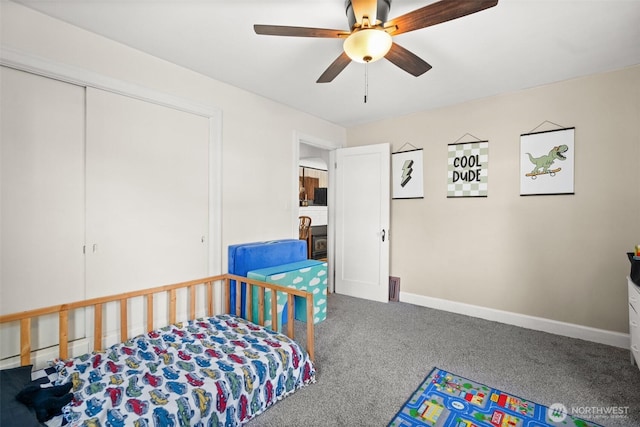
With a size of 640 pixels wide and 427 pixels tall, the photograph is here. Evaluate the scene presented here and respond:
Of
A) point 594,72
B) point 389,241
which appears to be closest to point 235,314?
point 389,241

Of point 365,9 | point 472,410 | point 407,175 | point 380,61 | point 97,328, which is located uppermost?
point 380,61

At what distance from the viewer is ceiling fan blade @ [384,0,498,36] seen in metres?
1.42

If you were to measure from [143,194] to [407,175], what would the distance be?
288 cm

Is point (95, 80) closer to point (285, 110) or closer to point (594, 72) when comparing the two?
point (285, 110)

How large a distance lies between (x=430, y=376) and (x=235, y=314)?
5.51 feet

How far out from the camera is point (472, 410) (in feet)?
5.85

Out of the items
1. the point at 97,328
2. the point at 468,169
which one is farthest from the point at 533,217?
the point at 97,328

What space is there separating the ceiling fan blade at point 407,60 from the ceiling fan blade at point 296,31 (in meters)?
0.36

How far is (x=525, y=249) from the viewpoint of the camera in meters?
3.02

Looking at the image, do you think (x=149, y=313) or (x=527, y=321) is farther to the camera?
(x=527, y=321)

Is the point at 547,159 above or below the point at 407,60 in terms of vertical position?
below

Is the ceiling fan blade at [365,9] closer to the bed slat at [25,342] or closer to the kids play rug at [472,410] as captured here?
the kids play rug at [472,410]

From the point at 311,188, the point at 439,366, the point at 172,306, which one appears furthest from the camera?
the point at 311,188

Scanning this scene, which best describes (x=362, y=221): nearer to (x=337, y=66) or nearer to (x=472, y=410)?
(x=337, y=66)
